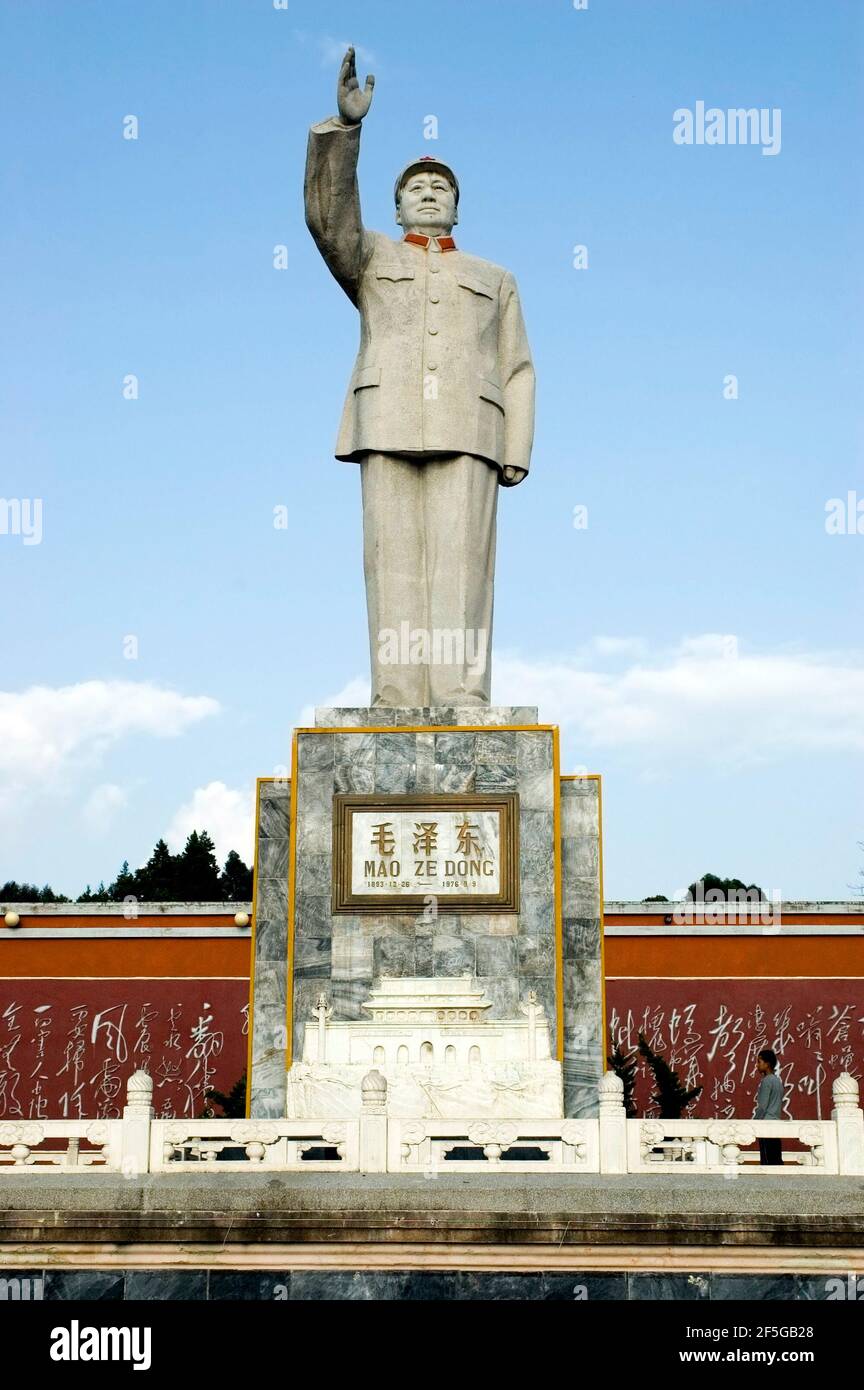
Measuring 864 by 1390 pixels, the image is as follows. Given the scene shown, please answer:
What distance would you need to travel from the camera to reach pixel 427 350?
9.52m

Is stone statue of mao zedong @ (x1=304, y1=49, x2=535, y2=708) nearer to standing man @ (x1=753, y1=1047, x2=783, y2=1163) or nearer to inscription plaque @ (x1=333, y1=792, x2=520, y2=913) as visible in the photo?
inscription plaque @ (x1=333, y1=792, x2=520, y2=913)

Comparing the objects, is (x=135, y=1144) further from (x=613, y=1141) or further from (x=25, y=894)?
(x=25, y=894)

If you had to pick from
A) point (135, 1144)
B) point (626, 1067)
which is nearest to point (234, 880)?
point (626, 1067)

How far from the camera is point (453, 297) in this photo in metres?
9.59

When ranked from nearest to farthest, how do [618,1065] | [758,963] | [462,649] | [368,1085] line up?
[368,1085]
[462,649]
[618,1065]
[758,963]

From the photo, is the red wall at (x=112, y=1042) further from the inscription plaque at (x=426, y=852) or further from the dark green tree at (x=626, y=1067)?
the inscription plaque at (x=426, y=852)

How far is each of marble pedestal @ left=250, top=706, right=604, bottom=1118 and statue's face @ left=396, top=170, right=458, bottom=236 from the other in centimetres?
285

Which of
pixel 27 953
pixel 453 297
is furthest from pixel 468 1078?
pixel 27 953

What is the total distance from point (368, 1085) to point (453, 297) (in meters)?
4.91

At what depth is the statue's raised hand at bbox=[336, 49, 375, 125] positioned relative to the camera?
8.70 metres

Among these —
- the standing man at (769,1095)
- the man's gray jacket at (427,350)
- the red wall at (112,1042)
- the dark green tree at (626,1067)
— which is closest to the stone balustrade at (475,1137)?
the standing man at (769,1095)

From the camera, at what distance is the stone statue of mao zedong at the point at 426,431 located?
367 inches
